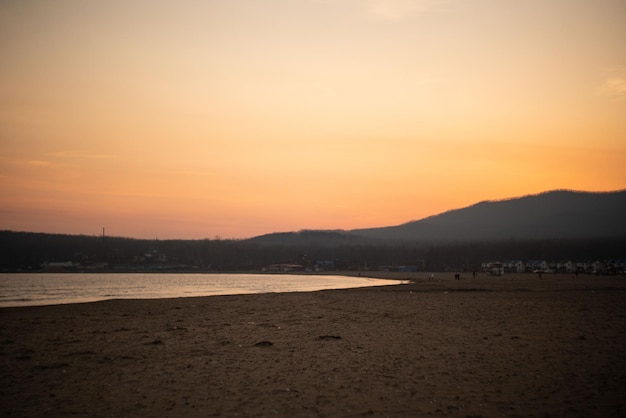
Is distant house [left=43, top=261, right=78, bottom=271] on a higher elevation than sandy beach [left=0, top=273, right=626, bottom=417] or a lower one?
lower

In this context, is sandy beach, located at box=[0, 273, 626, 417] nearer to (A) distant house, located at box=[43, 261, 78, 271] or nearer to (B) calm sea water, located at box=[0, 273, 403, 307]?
(B) calm sea water, located at box=[0, 273, 403, 307]

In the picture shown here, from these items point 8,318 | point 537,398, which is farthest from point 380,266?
point 537,398

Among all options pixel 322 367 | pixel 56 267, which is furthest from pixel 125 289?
pixel 56 267

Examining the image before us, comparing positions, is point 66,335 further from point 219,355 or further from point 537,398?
point 537,398

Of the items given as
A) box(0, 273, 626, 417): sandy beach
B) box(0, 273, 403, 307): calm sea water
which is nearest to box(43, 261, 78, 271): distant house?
box(0, 273, 403, 307): calm sea water

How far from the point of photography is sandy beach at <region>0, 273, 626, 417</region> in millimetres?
10094

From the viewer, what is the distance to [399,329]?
19688 mm

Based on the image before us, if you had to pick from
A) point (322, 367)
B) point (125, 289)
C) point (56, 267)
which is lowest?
point (56, 267)

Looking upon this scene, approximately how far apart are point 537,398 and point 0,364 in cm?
1350

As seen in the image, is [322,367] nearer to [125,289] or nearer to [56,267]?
[125,289]

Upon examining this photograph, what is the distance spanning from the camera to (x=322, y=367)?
13305 millimetres

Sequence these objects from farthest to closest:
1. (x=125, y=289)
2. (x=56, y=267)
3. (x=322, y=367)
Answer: (x=56, y=267)
(x=125, y=289)
(x=322, y=367)

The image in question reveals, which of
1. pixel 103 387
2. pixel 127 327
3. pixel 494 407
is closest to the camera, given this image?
pixel 494 407

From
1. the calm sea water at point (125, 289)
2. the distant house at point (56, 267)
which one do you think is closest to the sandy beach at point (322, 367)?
the calm sea water at point (125, 289)
